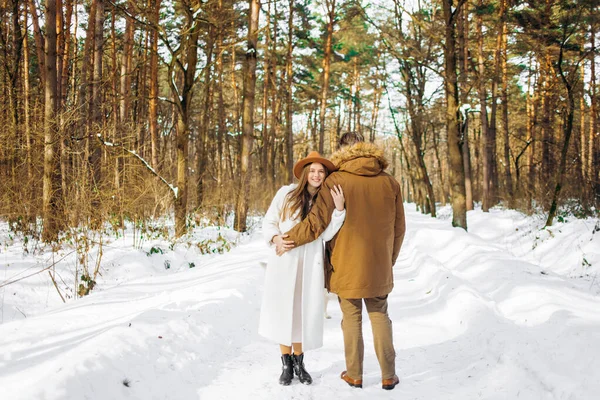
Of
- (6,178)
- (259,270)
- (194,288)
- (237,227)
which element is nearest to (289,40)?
(237,227)

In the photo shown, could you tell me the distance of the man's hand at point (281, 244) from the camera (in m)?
3.47

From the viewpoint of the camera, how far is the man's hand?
3.47m

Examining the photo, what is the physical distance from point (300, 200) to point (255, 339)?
202cm

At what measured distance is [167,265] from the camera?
859cm

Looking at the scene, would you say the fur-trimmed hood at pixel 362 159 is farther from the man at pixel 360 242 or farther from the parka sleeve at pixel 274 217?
the parka sleeve at pixel 274 217

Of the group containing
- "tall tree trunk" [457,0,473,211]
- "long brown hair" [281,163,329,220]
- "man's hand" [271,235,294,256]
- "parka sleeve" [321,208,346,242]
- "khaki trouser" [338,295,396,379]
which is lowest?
"khaki trouser" [338,295,396,379]

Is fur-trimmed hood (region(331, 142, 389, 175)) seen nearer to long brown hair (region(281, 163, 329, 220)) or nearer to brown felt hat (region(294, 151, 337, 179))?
brown felt hat (region(294, 151, 337, 179))

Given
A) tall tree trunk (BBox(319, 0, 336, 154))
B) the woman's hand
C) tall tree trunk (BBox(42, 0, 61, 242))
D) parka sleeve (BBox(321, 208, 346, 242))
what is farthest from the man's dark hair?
tall tree trunk (BBox(319, 0, 336, 154))

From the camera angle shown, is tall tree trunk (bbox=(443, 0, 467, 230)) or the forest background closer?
the forest background

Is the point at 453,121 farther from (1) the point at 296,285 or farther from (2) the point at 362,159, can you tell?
(1) the point at 296,285

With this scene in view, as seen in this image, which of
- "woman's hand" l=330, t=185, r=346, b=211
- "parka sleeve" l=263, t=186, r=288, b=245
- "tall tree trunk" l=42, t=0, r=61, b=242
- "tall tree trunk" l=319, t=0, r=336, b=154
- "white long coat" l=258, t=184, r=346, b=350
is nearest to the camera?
"woman's hand" l=330, t=185, r=346, b=211

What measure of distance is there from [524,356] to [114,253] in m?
7.36

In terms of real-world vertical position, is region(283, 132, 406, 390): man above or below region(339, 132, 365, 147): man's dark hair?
below

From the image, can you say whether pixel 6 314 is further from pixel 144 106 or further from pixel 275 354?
pixel 144 106
